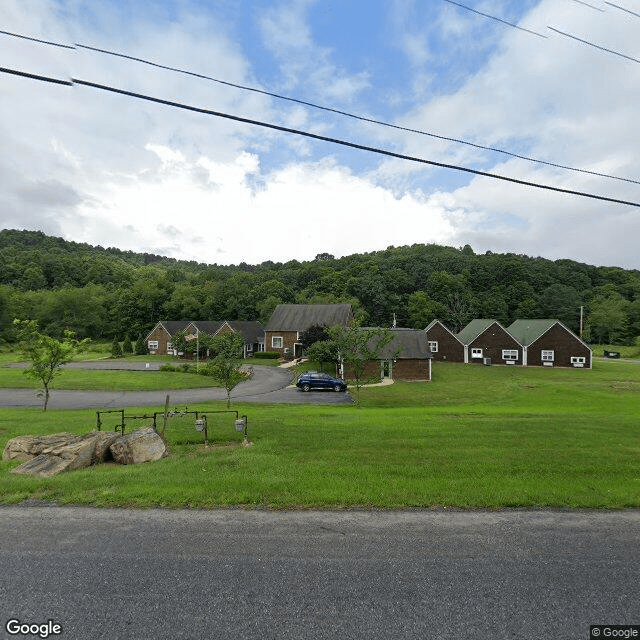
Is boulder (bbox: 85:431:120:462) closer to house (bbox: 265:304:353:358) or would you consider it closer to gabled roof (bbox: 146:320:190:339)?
house (bbox: 265:304:353:358)

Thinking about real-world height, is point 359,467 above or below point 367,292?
below

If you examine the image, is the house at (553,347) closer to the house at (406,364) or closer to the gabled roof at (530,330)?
the gabled roof at (530,330)

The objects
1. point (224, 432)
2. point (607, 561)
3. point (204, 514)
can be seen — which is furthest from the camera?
point (224, 432)

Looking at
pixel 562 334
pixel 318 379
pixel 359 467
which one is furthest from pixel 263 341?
pixel 359 467

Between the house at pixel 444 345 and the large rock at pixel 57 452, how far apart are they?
45.1m

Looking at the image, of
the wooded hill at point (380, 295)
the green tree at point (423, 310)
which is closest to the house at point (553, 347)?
the wooded hill at point (380, 295)

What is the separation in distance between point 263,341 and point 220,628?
185ft

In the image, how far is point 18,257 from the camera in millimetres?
117312

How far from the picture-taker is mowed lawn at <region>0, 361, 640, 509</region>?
7137 millimetres

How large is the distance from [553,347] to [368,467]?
47.0m

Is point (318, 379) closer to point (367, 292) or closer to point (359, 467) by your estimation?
point (359, 467)

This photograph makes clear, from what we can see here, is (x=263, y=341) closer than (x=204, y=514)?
No

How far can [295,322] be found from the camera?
53.2 m

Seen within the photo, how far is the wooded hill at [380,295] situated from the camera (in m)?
80.1
